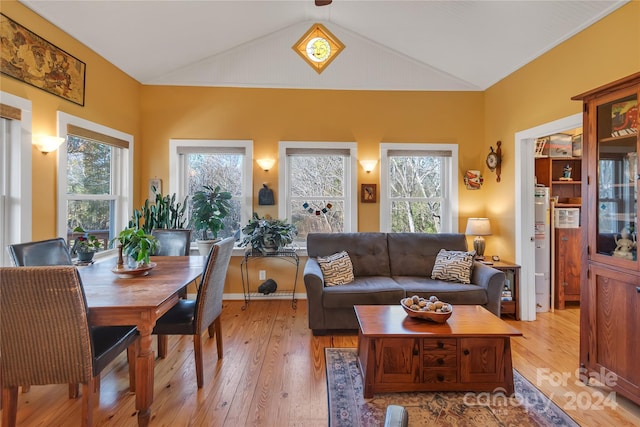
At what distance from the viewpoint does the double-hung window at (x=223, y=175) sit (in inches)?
166

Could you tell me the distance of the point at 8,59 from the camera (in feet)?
7.67

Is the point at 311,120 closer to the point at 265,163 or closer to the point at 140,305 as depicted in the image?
the point at 265,163

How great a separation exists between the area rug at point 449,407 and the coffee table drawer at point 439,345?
321 millimetres

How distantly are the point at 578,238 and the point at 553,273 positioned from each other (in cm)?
54

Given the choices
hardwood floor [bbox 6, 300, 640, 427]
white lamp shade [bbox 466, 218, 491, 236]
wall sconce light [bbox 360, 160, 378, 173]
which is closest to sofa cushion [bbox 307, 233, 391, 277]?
hardwood floor [bbox 6, 300, 640, 427]

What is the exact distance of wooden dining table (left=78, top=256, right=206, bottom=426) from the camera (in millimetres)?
1685

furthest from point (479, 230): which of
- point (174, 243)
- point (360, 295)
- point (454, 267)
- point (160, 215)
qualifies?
point (160, 215)

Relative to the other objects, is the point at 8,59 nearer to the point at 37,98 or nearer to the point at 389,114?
the point at 37,98

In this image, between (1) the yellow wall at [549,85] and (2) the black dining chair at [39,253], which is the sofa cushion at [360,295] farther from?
(2) the black dining chair at [39,253]

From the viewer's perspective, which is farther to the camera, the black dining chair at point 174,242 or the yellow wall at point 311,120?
the yellow wall at point 311,120

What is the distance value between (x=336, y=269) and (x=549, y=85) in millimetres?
2870

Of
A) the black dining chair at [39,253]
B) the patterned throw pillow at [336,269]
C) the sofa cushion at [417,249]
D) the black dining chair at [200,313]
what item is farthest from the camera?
the sofa cushion at [417,249]

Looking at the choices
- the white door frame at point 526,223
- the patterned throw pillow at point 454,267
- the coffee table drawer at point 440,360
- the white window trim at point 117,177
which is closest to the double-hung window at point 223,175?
the white window trim at point 117,177

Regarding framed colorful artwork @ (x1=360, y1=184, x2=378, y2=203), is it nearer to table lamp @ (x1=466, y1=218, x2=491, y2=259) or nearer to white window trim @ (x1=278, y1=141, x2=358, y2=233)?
white window trim @ (x1=278, y1=141, x2=358, y2=233)
